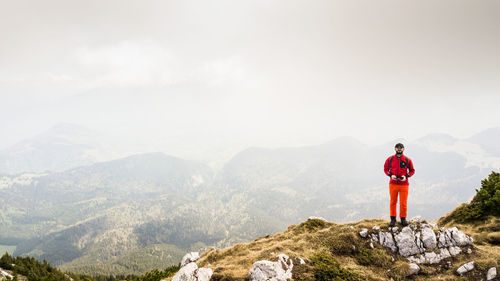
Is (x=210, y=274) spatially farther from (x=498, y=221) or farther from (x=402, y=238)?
(x=498, y=221)

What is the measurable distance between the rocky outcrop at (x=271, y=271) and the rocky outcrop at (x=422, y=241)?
294 inches

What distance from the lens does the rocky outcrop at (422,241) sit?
588 inches

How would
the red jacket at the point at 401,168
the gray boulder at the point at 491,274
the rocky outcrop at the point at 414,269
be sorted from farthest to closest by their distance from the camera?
1. the red jacket at the point at 401,168
2. the rocky outcrop at the point at 414,269
3. the gray boulder at the point at 491,274

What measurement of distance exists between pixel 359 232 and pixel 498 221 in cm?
1181

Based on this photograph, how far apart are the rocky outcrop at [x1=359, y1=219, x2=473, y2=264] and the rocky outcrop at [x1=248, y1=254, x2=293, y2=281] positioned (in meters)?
7.47

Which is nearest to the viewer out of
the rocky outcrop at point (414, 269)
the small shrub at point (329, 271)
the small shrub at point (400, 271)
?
the small shrub at point (329, 271)

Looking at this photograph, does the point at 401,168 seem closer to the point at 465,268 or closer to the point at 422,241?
the point at 422,241

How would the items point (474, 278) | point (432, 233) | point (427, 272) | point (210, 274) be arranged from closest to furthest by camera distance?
point (474, 278)
point (427, 272)
point (210, 274)
point (432, 233)

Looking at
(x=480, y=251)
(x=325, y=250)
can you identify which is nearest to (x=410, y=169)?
(x=480, y=251)

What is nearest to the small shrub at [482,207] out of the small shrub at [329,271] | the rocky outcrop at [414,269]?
the rocky outcrop at [414,269]

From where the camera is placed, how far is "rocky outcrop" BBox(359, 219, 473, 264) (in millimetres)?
14938

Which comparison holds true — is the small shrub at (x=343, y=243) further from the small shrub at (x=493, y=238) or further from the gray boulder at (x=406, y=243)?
the small shrub at (x=493, y=238)

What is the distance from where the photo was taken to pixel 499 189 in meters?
19.9

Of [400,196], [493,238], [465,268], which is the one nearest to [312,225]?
[400,196]
